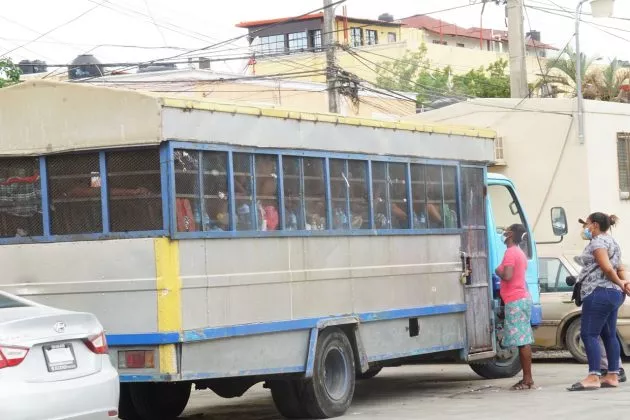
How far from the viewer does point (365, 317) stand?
11.4 m

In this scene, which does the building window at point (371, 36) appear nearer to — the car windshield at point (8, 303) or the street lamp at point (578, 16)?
the street lamp at point (578, 16)

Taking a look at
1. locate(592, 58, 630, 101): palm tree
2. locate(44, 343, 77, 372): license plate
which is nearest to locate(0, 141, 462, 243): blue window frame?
locate(44, 343, 77, 372): license plate

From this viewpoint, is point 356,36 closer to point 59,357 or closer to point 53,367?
point 59,357

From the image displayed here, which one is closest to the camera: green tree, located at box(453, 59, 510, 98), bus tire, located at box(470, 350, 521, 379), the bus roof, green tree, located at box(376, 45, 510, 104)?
the bus roof

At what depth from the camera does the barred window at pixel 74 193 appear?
31.9 ft

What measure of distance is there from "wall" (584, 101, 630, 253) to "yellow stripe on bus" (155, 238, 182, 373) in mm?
15753


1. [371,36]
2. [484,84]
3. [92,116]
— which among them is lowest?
[92,116]

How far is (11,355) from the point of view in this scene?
7.64 metres

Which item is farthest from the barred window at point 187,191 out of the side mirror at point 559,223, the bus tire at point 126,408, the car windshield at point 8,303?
the side mirror at point 559,223

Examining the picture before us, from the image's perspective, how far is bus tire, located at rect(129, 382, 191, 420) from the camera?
11.4 metres

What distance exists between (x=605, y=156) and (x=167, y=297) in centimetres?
1668

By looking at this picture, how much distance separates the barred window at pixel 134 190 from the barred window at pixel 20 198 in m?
0.70

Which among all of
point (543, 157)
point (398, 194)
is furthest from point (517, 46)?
point (398, 194)

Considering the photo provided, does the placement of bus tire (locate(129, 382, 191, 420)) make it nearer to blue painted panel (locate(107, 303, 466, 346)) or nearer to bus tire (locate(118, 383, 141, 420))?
bus tire (locate(118, 383, 141, 420))
